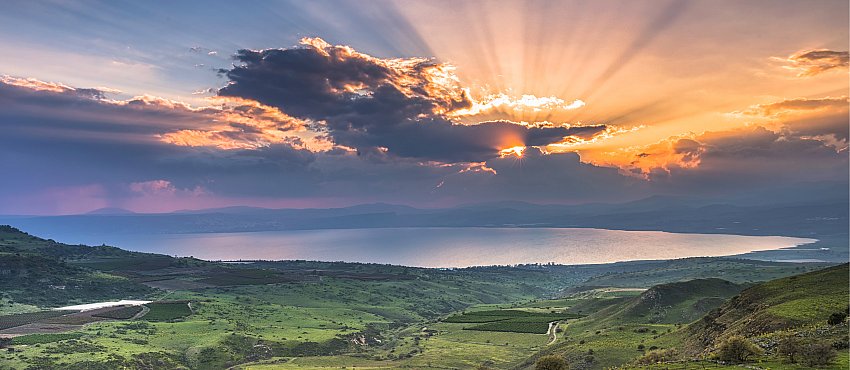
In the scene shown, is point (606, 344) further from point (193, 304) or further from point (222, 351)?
point (193, 304)

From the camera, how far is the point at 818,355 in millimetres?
35531

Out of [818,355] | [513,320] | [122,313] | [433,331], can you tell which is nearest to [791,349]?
[818,355]

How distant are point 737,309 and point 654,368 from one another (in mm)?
41505

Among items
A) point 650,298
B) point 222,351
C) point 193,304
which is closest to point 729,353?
point 650,298

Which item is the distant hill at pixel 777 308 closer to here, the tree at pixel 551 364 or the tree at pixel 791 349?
the tree at pixel 791 349

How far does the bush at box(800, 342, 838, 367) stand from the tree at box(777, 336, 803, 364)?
761 mm

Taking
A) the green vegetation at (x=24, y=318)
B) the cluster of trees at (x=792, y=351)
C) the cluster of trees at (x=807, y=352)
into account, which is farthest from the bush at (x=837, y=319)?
the green vegetation at (x=24, y=318)

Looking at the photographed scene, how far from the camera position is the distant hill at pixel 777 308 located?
56219mm

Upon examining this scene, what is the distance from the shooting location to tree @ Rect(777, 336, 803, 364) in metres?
37.5

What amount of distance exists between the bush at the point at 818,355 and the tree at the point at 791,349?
0.76 metres

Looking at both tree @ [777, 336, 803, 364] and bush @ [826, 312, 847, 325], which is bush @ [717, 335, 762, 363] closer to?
tree @ [777, 336, 803, 364]

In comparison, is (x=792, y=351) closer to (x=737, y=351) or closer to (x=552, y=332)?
(x=737, y=351)

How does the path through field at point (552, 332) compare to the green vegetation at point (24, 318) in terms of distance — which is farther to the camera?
the green vegetation at point (24, 318)

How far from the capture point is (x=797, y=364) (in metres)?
36.4
